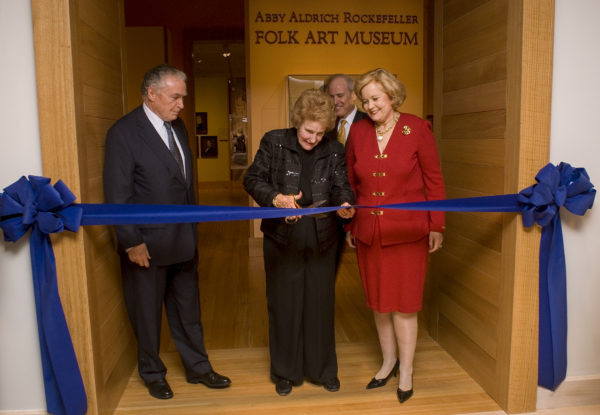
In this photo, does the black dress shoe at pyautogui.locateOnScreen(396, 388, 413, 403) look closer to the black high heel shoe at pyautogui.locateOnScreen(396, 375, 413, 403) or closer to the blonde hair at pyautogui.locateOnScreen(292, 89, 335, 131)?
the black high heel shoe at pyautogui.locateOnScreen(396, 375, 413, 403)

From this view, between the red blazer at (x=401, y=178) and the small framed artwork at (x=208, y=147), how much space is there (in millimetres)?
14202

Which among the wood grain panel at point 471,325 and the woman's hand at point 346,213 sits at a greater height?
the woman's hand at point 346,213

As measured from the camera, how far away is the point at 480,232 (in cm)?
318

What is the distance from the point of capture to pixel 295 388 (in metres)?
3.20

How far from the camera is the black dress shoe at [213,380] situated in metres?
3.22

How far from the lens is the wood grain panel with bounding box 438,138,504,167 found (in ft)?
9.70

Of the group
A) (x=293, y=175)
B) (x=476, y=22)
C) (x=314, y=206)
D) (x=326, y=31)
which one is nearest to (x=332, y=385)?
(x=314, y=206)

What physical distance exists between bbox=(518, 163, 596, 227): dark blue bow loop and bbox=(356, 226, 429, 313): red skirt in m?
0.55

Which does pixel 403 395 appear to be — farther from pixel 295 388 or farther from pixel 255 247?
pixel 255 247

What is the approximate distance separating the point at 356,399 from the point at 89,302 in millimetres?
1500

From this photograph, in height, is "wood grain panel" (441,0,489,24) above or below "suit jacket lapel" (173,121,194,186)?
above

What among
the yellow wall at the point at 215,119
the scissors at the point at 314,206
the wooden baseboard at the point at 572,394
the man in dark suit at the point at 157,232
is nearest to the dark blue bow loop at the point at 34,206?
the man in dark suit at the point at 157,232

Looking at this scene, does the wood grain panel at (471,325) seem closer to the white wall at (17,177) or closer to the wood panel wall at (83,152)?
the wood panel wall at (83,152)

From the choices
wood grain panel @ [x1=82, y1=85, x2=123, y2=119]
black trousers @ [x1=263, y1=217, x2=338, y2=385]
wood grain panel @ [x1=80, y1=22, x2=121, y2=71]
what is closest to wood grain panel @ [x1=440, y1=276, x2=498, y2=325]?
black trousers @ [x1=263, y1=217, x2=338, y2=385]
